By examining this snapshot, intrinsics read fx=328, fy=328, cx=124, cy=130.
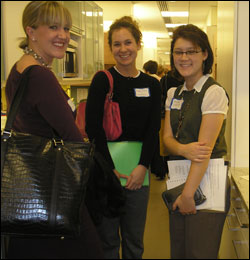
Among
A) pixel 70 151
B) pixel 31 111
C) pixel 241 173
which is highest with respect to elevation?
pixel 31 111

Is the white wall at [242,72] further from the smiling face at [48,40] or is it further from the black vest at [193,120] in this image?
the smiling face at [48,40]

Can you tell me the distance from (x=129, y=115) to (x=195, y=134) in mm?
254

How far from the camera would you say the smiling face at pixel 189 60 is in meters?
1.04

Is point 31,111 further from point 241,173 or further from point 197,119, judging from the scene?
point 241,173

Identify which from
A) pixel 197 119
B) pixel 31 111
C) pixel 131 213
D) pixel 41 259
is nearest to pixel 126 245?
pixel 131 213

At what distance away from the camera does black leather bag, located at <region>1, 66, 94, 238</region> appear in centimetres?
80

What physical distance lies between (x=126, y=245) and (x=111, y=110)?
1.73 feet

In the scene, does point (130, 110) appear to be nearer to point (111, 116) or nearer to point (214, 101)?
point (111, 116)

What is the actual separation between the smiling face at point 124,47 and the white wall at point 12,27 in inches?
13.4

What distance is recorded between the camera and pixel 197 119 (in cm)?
101

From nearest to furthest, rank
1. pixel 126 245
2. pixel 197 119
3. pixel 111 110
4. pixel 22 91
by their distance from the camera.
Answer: pixel 22 91 < pixel 197 119 < pixel 111 110 < pixel 126 245

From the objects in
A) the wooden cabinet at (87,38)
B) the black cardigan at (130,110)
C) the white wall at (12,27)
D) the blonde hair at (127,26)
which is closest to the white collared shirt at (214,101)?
the black cardigan at (130,110)

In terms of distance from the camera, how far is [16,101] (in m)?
0.81

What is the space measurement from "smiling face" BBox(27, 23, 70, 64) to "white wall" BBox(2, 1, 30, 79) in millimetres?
83
